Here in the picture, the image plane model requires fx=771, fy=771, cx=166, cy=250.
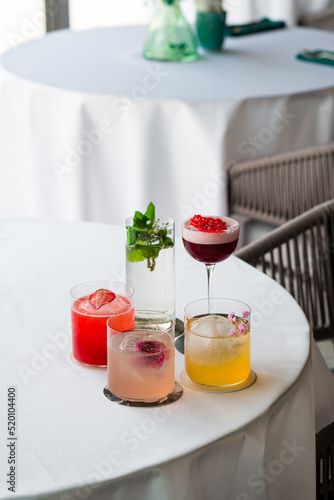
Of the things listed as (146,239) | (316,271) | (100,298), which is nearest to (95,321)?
(100,298)

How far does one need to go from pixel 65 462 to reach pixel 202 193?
5.62 feet

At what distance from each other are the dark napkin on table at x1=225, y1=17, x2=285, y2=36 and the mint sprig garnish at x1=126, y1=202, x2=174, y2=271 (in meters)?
2.19

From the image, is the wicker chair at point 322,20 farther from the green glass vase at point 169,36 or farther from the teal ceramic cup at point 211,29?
the green glass vase at point 169,36

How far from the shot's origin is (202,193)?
2.56 metres

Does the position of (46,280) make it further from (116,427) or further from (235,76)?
(235,76)

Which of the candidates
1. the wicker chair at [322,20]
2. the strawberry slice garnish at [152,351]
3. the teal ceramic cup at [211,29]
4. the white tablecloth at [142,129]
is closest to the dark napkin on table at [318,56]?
the white tablecloth at [142,129]

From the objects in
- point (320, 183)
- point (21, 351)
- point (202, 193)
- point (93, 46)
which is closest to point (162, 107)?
point (202, 193)

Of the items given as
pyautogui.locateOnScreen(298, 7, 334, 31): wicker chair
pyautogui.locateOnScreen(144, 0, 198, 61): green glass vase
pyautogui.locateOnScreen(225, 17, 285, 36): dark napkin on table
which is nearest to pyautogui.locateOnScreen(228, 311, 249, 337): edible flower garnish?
pyautogui.locateOnScreen(144, 0, 198, 61): green glass vase

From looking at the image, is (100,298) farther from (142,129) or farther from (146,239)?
(142,129)

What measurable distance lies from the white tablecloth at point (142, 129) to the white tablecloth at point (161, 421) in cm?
119

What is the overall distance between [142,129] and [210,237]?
1.37 m

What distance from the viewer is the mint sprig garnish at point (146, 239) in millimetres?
1172

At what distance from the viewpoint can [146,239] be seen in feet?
3.88

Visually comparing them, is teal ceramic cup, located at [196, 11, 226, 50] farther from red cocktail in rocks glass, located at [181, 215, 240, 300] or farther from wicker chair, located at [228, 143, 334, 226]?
red cocktail in rocks glass, located at [181, 215, 240, 300]
